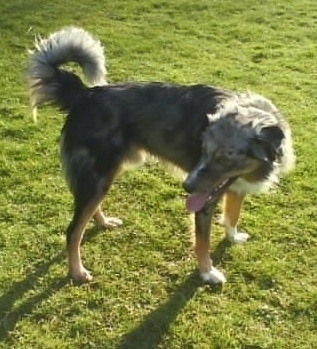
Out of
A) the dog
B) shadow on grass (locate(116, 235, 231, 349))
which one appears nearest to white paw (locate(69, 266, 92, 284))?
the dog

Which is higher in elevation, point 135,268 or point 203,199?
point 203,199

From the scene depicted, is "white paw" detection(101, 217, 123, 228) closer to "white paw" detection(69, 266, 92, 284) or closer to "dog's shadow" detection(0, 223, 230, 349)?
"dog's shadow" detection(0, 223, 230, 349)

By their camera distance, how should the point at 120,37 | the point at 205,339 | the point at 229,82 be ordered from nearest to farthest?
1. the point at 205,339
2. the point at 229,82
3. the point at 120,37

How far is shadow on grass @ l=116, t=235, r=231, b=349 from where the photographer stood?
380 centimetres

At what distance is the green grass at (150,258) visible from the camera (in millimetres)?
3883

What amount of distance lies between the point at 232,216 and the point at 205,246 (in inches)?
21.1

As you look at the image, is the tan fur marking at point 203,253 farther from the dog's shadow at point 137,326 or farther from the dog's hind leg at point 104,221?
the dog's hind leg at point 104,221

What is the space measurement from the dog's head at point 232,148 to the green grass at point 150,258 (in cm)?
85

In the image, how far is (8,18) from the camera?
984 cm

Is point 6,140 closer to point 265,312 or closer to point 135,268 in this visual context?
point 135,268

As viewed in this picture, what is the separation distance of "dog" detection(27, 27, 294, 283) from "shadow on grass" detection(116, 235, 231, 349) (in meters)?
0.11

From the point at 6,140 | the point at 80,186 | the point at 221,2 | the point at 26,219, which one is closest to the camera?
the point at 80,186

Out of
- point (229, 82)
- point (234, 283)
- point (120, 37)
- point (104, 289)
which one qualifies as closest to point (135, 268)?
point (104, 289)

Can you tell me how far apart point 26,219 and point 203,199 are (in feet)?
5.68
